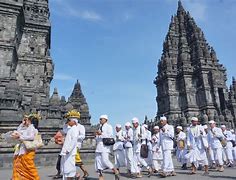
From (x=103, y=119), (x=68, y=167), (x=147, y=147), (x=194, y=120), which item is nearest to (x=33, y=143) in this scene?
(x=68, y=167)

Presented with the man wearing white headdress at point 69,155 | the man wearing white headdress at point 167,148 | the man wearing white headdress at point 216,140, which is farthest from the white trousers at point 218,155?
the man wearing white headdress at point 69,155

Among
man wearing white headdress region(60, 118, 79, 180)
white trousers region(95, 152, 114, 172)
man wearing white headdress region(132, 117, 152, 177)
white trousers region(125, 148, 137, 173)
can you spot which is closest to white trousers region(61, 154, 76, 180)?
man wearing white headdress region(60, 118, 79, 180)

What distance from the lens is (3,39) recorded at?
22.0 m

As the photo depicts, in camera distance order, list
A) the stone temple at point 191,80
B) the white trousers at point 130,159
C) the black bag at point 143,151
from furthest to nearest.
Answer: the stone temple at point 191,80 → the black bag at point 143,151 → the white trousers at point 130,159

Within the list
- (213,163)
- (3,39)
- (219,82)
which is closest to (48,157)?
(213,163)

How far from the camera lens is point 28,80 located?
2609 centimetres

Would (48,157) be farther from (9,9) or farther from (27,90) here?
(9,9)

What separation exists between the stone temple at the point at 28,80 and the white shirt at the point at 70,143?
22.2ft

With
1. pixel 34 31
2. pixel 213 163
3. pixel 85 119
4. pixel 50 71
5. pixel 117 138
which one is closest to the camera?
pixel 117 138

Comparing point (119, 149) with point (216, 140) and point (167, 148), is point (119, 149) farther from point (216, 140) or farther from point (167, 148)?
point (216, 140)

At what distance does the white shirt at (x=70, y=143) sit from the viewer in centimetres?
601

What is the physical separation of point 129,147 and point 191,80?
112 ft

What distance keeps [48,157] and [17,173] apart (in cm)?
714

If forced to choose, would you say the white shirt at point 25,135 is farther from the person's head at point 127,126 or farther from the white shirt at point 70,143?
the person's head at point 127,126
